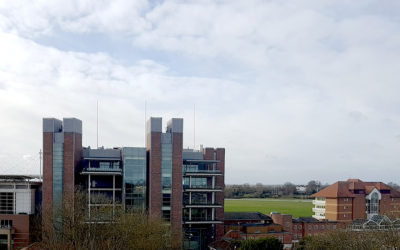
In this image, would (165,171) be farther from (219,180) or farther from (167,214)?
(219,180)

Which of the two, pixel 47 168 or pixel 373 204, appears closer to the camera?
pixel 47 168

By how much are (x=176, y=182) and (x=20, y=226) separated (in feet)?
75.5

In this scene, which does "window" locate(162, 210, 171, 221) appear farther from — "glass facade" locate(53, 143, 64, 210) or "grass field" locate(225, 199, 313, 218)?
"grass field" locate(225, 199, 313, 218)

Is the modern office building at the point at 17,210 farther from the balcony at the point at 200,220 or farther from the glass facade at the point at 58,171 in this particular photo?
the balcony at the point at 200,220

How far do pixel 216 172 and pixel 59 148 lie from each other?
24739 mm

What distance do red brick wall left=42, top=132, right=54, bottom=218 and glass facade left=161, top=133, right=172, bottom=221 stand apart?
1639 cm

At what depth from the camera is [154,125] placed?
57.1 m

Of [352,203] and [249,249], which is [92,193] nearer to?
[249,249]

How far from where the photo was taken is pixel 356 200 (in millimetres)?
76062

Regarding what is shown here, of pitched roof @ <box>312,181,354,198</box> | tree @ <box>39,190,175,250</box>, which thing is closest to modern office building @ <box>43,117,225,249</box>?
tree @ <box>39,190,175,250</box>

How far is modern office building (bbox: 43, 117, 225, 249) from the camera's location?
2162 inches

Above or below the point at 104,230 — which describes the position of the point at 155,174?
above

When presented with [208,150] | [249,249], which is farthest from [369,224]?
[208,150]

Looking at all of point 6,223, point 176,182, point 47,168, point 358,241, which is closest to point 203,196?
point 176,182
